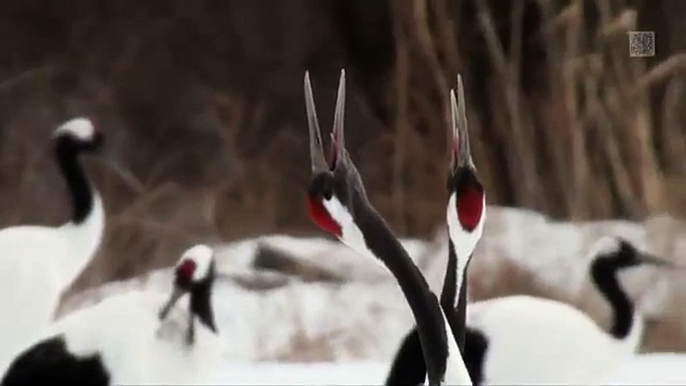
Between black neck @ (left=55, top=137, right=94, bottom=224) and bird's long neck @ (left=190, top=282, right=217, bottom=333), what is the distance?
20 cm

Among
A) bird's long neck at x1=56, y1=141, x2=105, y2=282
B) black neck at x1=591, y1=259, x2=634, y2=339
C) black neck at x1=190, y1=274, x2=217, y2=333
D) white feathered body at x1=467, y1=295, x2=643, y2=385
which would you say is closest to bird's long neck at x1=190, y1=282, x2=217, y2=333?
black neck at x1=190, y1=274, x2=217, y2=333

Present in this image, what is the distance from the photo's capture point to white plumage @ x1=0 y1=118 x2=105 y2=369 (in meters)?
1.29

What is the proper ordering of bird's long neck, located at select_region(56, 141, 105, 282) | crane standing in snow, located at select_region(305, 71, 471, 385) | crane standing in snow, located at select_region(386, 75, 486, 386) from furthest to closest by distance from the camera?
bird's long neck, located at select_region(56, 141, 105, 282), crane standing in snow, located at select_region(386, 75, 486, 386), crane standing in snow, located at select_region(305, 71, 471, 385)

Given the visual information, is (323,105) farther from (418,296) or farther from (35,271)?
(35,271)

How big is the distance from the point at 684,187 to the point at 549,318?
0.29 metres

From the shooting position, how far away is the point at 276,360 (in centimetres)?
134

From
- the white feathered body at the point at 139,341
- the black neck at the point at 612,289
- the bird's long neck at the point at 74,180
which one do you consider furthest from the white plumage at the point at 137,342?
the black neck at the point at 612,289

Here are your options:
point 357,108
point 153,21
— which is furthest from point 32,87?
point 357,108

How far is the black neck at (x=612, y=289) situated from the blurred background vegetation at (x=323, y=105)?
0.27ft

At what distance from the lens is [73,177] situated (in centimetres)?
133

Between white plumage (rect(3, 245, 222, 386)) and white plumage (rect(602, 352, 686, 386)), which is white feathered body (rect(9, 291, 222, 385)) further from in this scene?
white plumage (rect(602, 352, 686, 386))

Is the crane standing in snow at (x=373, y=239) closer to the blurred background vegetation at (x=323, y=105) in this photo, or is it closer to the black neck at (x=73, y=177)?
the blurred background vegetation at (x=323, y=105)

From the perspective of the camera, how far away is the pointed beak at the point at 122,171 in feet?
4.41

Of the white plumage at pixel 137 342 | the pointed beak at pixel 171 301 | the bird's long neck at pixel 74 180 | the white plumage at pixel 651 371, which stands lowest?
the white plumage at pixel 651 371
